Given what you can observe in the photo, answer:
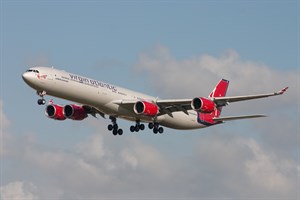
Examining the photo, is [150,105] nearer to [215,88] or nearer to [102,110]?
[102,110]

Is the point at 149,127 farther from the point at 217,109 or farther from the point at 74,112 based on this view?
the point at 217,109

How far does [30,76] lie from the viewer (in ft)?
256

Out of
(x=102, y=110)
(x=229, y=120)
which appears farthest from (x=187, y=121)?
(x=102, y=110)

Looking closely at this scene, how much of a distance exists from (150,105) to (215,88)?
55.1 ft

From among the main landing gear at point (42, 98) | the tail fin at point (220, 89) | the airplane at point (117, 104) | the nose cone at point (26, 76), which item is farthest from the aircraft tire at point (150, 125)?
the nose cone at point (26, 76)

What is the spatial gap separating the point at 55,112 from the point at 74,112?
204 centimetres

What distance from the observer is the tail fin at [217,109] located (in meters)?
92.6

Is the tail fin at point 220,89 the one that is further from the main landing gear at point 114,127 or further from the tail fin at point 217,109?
the main landing gear at point 114,127

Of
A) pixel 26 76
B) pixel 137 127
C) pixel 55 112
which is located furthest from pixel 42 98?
pixel 137 127

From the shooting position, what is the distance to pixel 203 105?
81312 mm

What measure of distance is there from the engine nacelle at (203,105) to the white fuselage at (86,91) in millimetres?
4507

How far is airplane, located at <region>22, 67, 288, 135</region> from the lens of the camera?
7856 centimetres

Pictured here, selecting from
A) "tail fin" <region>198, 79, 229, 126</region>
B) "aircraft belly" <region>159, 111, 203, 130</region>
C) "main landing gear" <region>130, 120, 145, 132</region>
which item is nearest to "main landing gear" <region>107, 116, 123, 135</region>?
"main landing gear" <region>130, 120, 145, 132</region>

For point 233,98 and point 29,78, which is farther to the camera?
point 233,98
